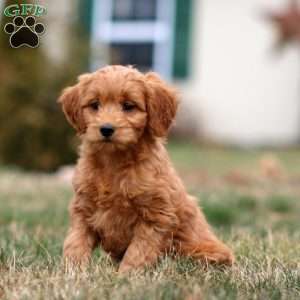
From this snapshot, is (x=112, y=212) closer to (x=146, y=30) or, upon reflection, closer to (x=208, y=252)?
(x=208, y=252)

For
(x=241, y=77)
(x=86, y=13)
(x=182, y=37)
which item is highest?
(x=86, y=13)

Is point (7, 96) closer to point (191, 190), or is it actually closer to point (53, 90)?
point (53, 90)

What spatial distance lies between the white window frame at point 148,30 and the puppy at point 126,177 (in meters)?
14.9

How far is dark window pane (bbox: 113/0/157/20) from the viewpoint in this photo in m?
20.0

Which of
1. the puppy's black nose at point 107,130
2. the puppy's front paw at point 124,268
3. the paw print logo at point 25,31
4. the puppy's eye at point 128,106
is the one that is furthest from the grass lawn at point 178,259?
the paw print logo at point 25,31

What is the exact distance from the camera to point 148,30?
1995 centimetres

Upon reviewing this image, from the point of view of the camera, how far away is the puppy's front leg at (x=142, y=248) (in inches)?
191

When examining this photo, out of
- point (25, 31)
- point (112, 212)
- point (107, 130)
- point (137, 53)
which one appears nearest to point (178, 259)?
point (112, 212)

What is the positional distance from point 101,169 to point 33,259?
2.46ft

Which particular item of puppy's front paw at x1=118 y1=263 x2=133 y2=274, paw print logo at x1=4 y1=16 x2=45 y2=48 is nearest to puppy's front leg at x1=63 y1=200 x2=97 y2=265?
puppy's front paw at x1=118 y1=263 x2=133 y2=274

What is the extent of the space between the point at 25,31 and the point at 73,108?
60 centimetres

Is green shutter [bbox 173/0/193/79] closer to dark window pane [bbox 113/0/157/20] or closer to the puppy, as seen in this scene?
dark window pane [bbox 113/0/157/20]

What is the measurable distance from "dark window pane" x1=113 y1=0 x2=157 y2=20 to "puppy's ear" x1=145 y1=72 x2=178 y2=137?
49.7 feet

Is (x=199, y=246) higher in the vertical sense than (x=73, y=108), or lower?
lower
